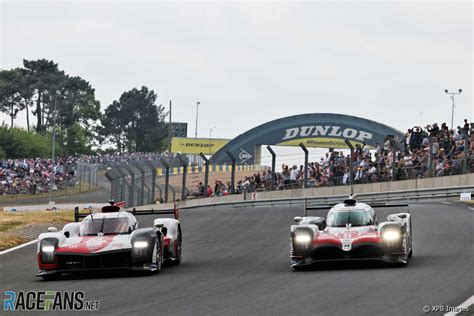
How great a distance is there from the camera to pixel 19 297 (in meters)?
14.5

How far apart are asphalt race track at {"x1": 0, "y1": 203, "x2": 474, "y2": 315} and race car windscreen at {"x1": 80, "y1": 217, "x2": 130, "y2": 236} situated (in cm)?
98

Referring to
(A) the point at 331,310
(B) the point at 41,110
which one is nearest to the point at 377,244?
(A) the point at 331,310

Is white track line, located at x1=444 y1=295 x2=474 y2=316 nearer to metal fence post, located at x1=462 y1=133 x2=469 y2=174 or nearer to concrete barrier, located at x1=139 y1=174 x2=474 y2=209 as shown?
metal fence post, located at x1=462 y1=133 x2=469 y2=174

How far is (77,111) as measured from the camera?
460ft

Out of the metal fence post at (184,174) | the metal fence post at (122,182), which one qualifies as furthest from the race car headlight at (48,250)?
the metal fence post at (122,182)

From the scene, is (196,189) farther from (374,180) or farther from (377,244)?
(377,244)

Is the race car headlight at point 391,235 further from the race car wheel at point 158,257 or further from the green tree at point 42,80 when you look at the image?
the green tree at point 42,80

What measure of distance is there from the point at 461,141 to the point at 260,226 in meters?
9.71

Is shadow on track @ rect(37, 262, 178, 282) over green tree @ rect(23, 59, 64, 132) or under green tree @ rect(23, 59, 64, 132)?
under

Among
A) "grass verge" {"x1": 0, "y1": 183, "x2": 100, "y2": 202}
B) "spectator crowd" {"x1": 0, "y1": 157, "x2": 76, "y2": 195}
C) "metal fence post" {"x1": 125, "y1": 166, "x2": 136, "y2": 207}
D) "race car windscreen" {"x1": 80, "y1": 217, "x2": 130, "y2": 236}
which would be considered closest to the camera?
"race car windscreen" {"x1": 80, "y1": 217, "x2": 130, "y2": 236}

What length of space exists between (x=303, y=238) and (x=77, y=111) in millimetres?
124951

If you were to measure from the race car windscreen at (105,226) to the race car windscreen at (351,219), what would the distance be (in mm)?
Answer: 3592

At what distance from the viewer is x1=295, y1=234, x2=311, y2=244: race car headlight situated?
56.8 feet

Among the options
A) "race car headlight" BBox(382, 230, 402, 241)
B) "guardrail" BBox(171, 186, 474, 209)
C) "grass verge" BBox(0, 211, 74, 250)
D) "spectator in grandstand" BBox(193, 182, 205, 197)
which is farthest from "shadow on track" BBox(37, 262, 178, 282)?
"spectator in grandstand" BBox(193, 182, 205, 197)
